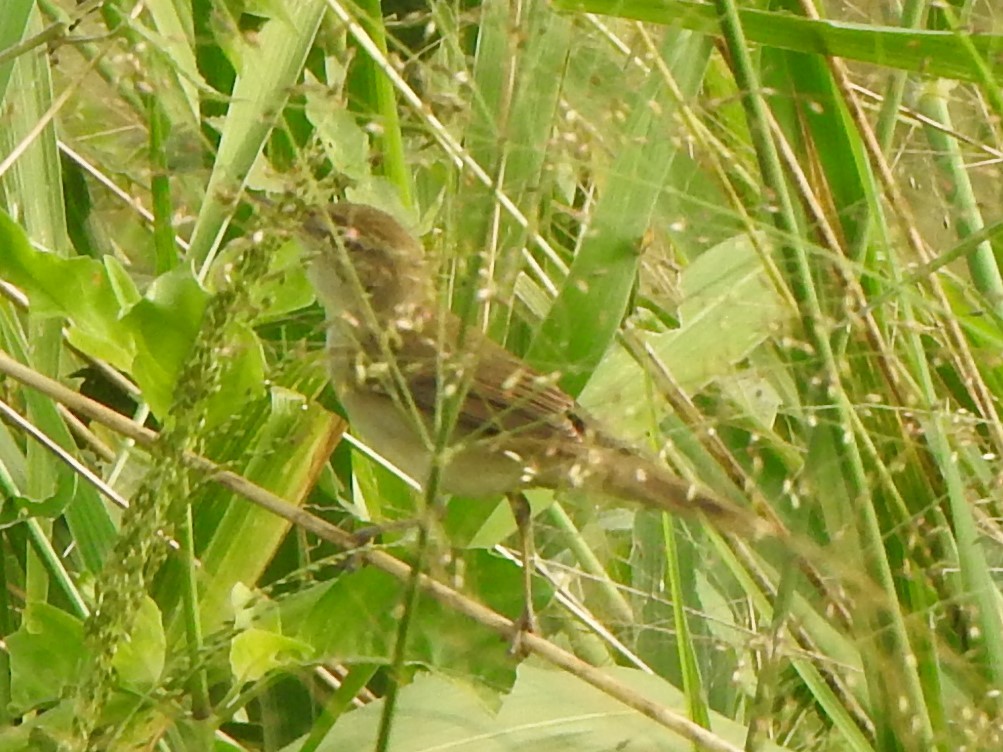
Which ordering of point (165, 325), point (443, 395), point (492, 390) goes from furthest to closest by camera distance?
point (492, 390), point (165, 325), point (443, 395)

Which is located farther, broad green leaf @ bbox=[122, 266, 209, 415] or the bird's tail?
the bird's tail

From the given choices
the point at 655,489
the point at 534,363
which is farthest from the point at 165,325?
the point at 655,489

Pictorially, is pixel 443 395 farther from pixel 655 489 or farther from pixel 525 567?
pixel 525 567

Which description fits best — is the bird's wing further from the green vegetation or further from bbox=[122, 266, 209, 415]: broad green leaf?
bbox=[122, 266, 209, 415]: broad green leaf

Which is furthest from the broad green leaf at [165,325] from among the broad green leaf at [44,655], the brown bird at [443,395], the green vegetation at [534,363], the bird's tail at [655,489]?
the bird's tail at [655,489]

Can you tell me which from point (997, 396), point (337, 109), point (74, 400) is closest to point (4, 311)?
point (74, 400)

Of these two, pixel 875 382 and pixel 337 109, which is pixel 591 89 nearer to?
pixel 337 109

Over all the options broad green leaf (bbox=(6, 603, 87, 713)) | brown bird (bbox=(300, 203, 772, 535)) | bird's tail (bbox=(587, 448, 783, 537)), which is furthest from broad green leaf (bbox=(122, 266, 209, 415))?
bird's tail (bbox=(587, 448, 783, 537))
